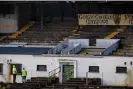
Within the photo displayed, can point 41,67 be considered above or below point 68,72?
above

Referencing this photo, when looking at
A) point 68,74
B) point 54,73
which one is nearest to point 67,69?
point 68,74

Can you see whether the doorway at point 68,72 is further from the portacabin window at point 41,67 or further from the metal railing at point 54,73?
the portacabin window at point 41,67

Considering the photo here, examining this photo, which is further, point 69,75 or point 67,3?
point 67,3

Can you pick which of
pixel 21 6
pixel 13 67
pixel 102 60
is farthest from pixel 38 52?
pixel 21 6

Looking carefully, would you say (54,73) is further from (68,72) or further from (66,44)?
(66,44)

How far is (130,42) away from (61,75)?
22.6 ft

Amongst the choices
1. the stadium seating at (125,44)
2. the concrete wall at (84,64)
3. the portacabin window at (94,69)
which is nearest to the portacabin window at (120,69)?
the concrete wall at (84,64)

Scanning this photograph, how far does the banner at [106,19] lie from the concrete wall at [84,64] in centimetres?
831

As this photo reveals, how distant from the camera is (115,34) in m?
52.9

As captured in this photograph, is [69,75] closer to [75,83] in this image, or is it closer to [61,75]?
[61,75]

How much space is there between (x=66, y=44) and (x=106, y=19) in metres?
5.28

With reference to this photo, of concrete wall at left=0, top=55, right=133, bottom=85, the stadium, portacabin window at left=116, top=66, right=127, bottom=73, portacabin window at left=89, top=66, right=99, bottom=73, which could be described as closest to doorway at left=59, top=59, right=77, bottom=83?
the stadium

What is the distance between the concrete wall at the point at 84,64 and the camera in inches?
1805

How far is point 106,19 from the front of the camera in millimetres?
54406
